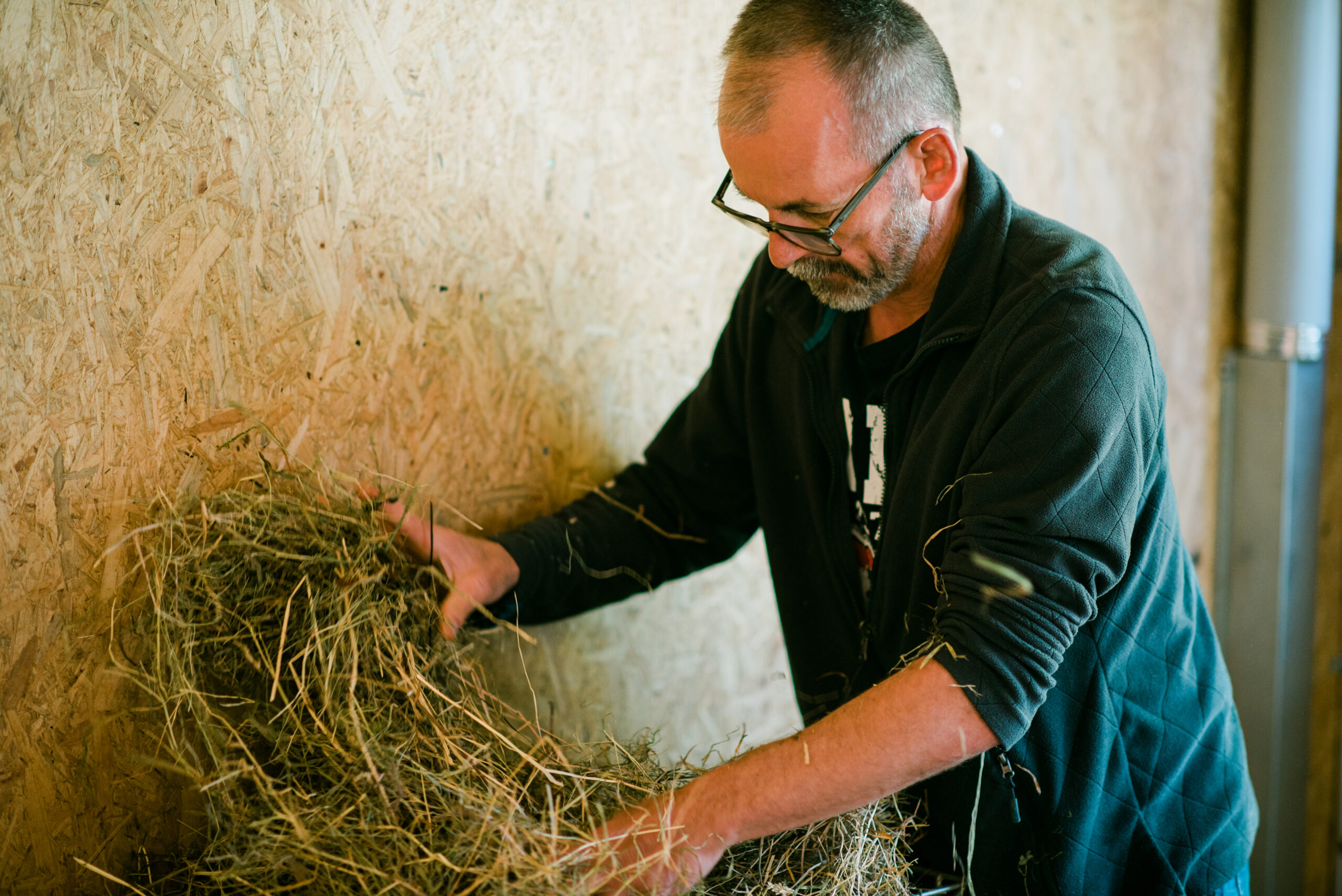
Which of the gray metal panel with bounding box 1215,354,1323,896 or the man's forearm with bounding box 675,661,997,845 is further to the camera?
the gray metal panel with bounding box 1215,354,1323,896

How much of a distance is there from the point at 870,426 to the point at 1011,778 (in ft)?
1.65

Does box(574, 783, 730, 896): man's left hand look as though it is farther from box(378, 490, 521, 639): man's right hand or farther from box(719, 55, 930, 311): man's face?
box(719, 55, 930, 311): man's face

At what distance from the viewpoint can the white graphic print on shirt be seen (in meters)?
1.35

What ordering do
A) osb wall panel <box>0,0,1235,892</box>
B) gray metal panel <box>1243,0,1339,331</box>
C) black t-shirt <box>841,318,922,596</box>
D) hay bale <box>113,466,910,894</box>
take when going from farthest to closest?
1. gray metal panel <box>1243,0,1339,331</box>
2. black t-shirt <box>841,318,922,596</box>
3. osb wall panel <box>0,0,1235,892</box>
4. hay bale <box>113,466,910,894</box>

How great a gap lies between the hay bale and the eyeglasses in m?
0.60

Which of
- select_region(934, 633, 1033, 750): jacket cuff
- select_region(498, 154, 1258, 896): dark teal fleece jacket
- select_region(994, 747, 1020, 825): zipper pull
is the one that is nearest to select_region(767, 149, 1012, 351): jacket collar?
select_region(498, 154, 1258, 896): dark teal fleece jacket

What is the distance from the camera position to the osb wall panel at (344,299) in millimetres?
1083

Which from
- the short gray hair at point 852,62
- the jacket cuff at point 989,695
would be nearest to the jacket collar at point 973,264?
the short gray hair at point 852,62

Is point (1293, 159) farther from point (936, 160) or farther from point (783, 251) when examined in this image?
point (783, 251)

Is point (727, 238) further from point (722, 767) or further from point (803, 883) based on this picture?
point (803, 883)

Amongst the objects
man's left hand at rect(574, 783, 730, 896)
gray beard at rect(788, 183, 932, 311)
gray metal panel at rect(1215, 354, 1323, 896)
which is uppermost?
gray beard at rect(788, 183, 932, 311)

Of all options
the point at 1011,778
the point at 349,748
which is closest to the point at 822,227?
the point at 1011,778

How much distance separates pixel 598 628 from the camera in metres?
1.68

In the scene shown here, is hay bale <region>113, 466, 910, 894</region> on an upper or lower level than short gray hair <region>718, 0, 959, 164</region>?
lower
